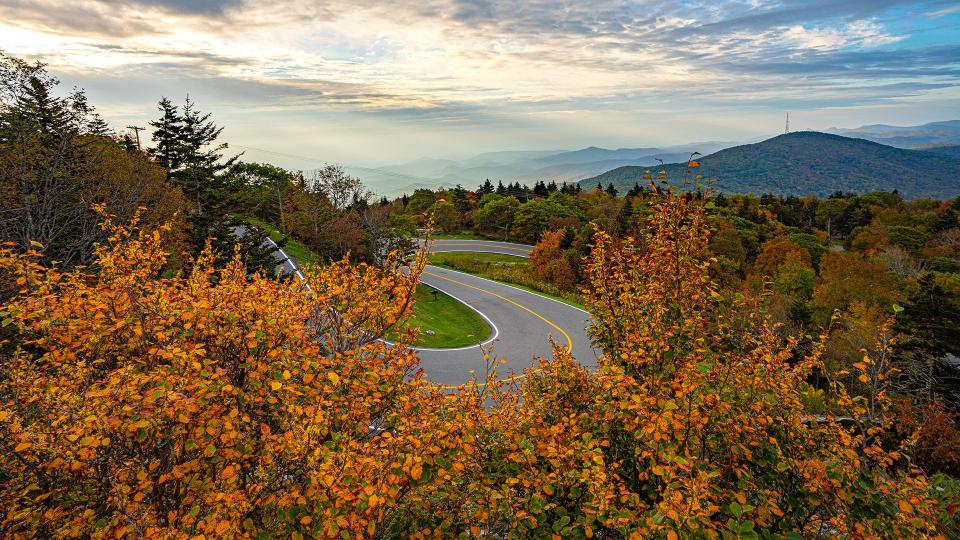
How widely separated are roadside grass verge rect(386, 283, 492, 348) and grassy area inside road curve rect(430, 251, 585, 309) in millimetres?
4058

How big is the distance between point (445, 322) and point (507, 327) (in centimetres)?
449

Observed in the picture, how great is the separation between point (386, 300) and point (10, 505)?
4.87 metres

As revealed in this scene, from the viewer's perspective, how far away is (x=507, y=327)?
3173cm

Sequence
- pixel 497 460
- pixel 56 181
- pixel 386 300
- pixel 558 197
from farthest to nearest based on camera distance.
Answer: pixel 558 197, pixel 56 181, pixel 386 300, pixel 497 460

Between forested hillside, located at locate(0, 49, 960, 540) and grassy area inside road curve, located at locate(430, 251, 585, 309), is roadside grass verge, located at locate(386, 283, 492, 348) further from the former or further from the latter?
forested hillside, located at locate(0, 49, 960, 540)

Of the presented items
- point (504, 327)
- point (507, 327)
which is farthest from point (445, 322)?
point (507, 327)

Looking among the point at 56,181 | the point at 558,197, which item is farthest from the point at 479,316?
the point at 558,197

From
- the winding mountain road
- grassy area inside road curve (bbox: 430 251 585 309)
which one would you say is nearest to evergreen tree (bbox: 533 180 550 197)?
grassy area inside road curve (bbox: 430 251 585 309)

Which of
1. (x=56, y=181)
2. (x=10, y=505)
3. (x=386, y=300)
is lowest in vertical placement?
(x=10, y=505)

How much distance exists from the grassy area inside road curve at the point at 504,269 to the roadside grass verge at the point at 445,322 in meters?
4.06

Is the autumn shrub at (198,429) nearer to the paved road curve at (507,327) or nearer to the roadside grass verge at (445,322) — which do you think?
the paved road curve at (507,327)

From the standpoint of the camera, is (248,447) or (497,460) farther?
(497,460)

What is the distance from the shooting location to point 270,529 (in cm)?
491

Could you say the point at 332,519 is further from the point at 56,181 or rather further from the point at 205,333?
the point at 56,181
